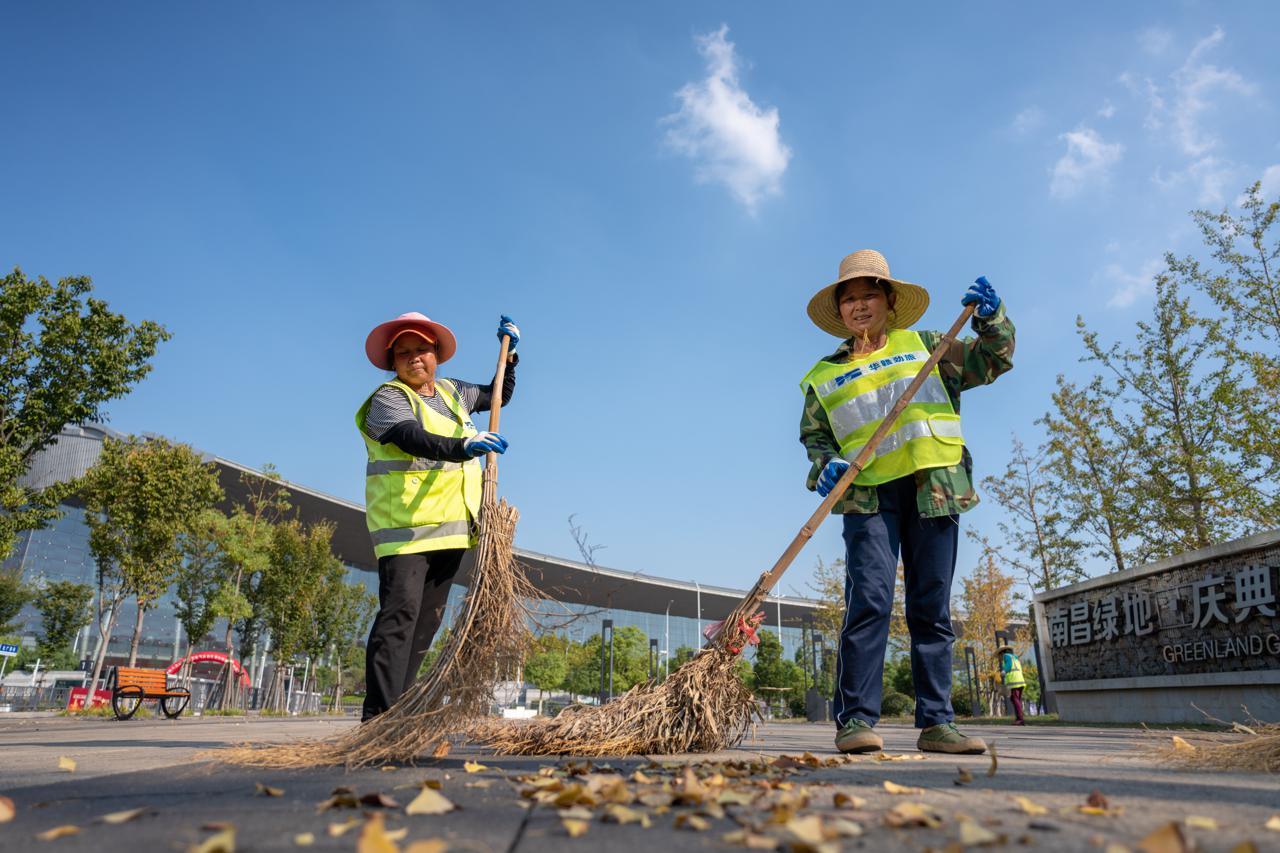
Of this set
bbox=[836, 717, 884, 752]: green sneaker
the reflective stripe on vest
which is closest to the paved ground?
bbox=[836, 717, 884, 752]: green sneaker

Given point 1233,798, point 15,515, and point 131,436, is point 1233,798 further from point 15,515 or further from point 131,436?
point 131,436

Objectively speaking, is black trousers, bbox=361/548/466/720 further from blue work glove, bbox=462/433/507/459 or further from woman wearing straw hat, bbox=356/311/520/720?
blue work glove, bbox=462/433/507/459

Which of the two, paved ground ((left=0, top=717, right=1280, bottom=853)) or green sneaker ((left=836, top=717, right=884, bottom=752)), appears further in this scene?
green sneaker ((left=836, top=717, right=884, bottom=752))

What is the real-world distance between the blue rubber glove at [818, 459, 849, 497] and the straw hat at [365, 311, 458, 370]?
2.01 meters

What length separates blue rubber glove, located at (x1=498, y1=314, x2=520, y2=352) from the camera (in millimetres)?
4398

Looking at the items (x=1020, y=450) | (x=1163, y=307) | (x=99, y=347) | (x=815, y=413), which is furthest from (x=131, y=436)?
(x=1163, y=307)

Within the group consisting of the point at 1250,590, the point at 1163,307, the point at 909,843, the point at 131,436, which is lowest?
the point at 909,843

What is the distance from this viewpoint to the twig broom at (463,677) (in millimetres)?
2670

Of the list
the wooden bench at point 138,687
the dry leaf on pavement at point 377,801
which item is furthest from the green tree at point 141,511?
the dry leaf on pavement at point 377,801

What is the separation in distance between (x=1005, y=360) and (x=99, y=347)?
14.3m

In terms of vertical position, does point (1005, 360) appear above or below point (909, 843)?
above

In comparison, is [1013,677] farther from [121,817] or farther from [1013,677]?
[121,817]

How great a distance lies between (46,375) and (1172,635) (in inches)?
681

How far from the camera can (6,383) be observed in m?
12.0
